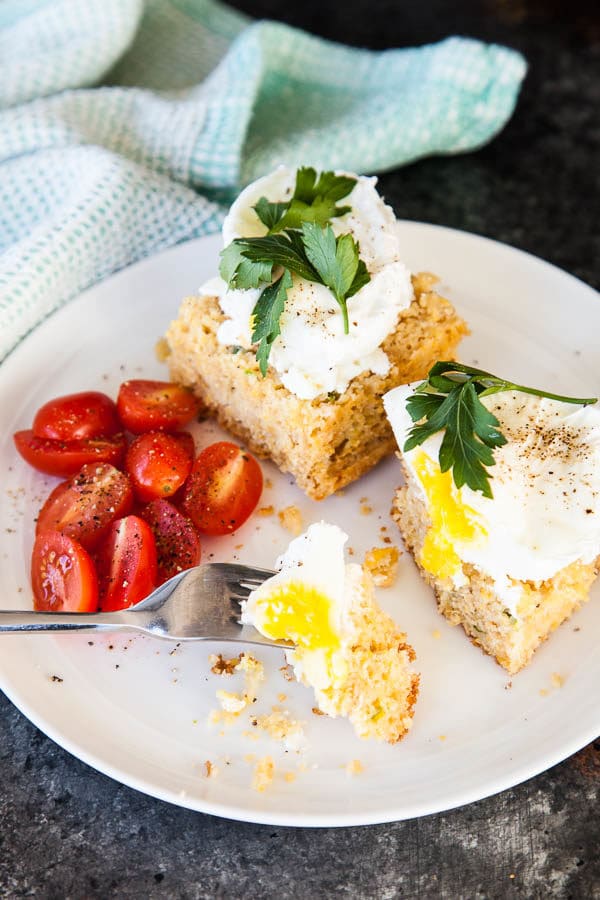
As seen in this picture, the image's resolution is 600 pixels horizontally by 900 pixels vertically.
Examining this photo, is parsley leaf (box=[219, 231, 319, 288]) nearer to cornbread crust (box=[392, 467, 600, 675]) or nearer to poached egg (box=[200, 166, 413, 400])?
poached egg (box=[200, 166, 413, 400])

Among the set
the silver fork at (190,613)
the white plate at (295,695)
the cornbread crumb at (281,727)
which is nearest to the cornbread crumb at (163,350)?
the white plate at (295,695)

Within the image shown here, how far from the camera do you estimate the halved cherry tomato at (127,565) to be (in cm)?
318

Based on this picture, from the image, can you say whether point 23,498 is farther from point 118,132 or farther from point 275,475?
point 118,132

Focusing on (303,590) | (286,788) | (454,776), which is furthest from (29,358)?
(454,776)

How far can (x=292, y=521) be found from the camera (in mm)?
3535

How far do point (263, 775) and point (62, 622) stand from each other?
768 millimetres

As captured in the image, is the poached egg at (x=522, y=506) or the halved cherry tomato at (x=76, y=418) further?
the halved cherry tomato at (x=76, y=418)

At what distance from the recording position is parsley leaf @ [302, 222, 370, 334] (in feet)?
10.7

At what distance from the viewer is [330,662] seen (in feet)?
9.30

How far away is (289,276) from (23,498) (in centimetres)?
133

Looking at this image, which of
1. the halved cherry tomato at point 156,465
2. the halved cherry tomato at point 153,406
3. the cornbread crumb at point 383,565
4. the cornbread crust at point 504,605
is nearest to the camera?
the cornbread crust at point 504,605

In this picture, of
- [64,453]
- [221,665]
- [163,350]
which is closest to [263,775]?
[221,665]

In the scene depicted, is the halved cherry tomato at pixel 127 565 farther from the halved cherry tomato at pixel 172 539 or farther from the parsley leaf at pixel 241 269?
the parsley leaf at pixel 241 269

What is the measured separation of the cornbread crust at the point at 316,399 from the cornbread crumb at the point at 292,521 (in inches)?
4.2
